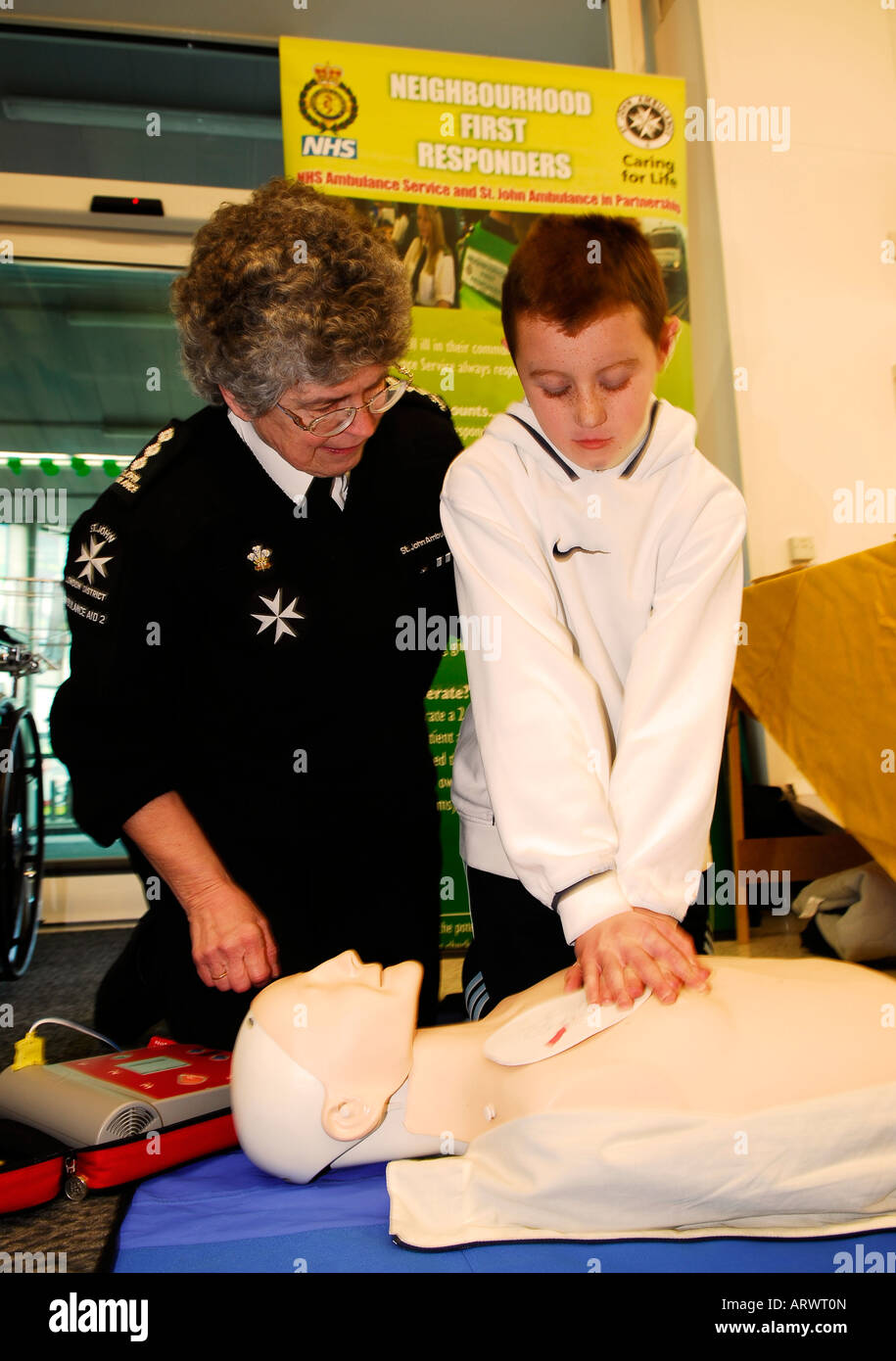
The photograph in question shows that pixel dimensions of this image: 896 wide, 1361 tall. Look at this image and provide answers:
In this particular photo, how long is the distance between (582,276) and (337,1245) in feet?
3.44

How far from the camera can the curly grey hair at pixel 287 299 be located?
4.09ft

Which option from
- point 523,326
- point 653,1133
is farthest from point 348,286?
point 653,1133

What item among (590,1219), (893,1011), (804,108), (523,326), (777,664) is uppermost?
(804,108)

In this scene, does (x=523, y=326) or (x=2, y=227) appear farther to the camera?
(x=2, y=227)

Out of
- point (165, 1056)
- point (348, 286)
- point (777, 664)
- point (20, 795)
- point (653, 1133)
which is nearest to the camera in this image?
point (653, 1133)

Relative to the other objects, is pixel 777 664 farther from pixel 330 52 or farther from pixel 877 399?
pixel 330 52

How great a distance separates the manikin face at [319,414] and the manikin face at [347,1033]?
0.68 metres

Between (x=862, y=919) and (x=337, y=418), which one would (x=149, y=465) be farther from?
(x=862, y=919)

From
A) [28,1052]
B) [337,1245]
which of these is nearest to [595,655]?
[337,1245]

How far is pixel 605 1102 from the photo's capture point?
2.97ft

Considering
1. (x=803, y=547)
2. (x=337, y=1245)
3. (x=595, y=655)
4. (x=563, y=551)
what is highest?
(x=803, y=547)

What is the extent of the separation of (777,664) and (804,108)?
2.41 m

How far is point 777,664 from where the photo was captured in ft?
7.80

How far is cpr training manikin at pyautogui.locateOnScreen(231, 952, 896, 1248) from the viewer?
0.88m
